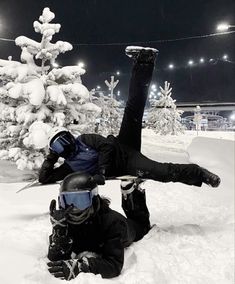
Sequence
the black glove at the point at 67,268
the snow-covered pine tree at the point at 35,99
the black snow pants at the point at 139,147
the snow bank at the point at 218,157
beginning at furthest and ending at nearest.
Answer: the snow bank at the point at 218,157, the snow-covered pine tree at the point at 35,99, the black snow pants at the point at 139,147, the black glove at the point at 67,268

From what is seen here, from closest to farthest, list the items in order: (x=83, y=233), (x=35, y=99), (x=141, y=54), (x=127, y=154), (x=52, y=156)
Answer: (x=83, y=233), (x=52, y=156), (x=127, y=154), (x=141, y=54), (x=35, y=99)

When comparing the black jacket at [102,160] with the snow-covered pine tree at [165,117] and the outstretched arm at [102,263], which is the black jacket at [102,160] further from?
the snow-covered pine tree at [165,117]

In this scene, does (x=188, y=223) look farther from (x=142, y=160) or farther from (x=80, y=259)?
(x=80, y=259)

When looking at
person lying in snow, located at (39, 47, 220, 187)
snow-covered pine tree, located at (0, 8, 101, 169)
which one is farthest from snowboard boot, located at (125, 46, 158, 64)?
snow-covered pine tree, located at (0, 8, 101, 169)

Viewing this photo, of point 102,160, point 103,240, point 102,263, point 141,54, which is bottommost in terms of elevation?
point 102,263

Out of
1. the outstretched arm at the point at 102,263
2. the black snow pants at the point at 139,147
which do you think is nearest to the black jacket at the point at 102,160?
the black snow pants at the point at 139,147

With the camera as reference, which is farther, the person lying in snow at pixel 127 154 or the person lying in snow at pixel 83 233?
the person lying in snow at pixel 127 154

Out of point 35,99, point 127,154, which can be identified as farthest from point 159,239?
point 35,99

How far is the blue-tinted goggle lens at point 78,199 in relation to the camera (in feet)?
11.6

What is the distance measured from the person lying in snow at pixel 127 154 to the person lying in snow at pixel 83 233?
0.98 meters

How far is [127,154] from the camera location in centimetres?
558

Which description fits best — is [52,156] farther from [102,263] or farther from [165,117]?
[165,117]

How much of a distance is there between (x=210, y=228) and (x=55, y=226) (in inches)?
129

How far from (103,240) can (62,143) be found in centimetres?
148
